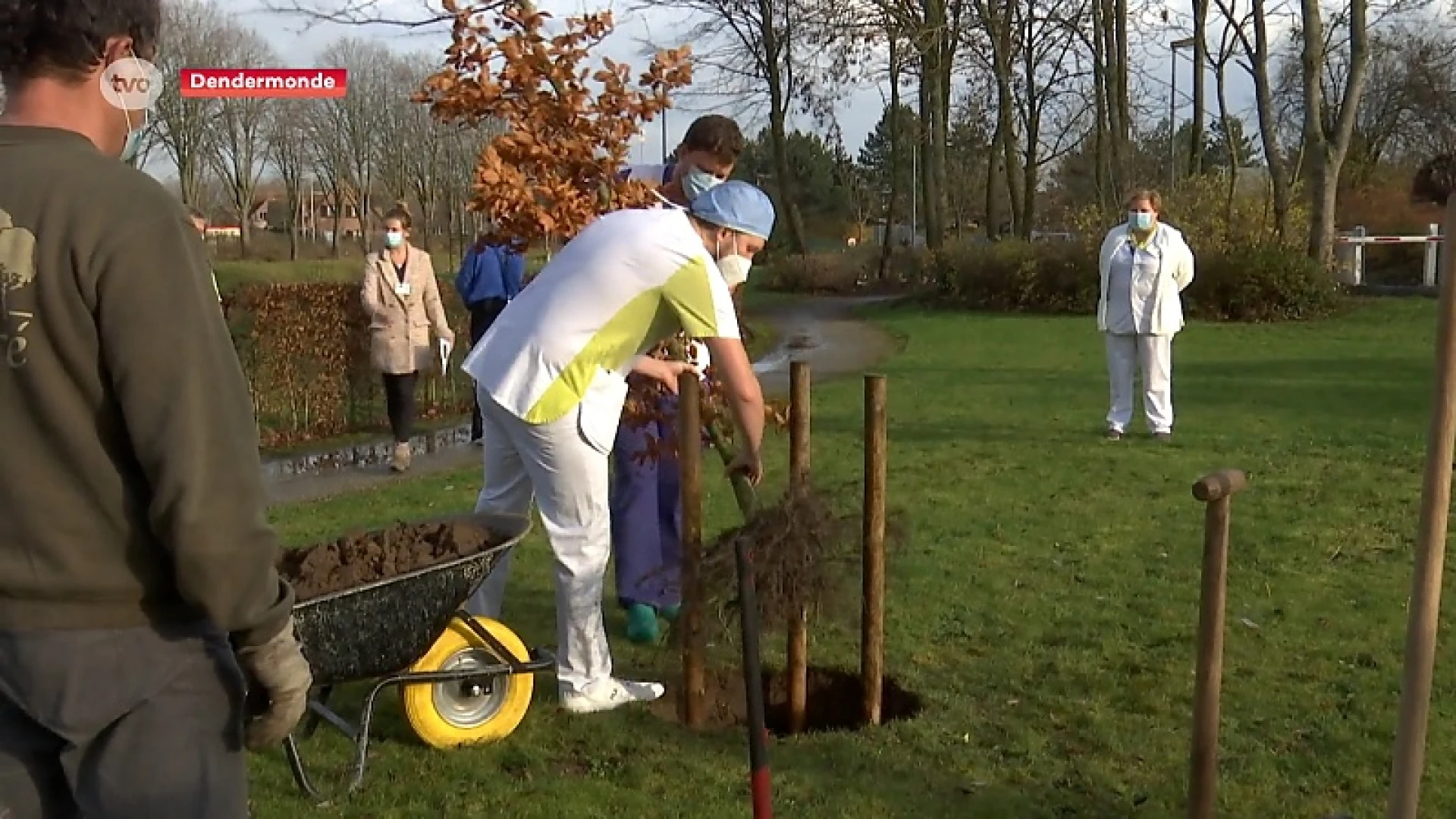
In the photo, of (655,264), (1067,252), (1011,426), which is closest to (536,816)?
(655,264)

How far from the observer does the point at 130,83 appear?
2105mm

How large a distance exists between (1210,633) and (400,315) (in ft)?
26.0

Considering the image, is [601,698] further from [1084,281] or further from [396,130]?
[396,130]

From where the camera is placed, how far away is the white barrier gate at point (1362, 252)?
93.5 ft

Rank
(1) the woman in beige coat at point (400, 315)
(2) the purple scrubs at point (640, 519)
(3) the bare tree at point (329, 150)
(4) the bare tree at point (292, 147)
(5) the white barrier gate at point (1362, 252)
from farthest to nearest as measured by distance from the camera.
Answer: (3) the bare tree at point (329, 150)
(4) the bare tree at point (292, 147)
(5) the white barrier gate at point (1362, 252)
(1) the woman in beige coat at point (400, 315)
(2) the purple scrubs at point (640, 519)

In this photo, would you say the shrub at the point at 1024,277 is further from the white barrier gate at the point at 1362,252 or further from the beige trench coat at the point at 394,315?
the beige trench coat at the point at 394,315

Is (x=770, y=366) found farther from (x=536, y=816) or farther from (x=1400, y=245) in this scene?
(x=1400, y=245)

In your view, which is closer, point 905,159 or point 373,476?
point 373,476

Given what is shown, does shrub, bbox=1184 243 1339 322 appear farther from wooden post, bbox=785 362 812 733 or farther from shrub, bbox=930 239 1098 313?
wooden post, bbox=785 362 812 733

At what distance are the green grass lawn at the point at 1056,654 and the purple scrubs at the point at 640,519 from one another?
10.4 inches

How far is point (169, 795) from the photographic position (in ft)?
6.88

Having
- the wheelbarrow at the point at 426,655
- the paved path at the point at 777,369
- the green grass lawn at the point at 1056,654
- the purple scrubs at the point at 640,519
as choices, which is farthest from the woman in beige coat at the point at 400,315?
the wheelbarrow at the point at 426,655

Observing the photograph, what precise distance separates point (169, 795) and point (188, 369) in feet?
2.10

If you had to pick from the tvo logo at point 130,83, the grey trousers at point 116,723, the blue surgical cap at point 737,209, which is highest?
the tvo logo at point 130,83
